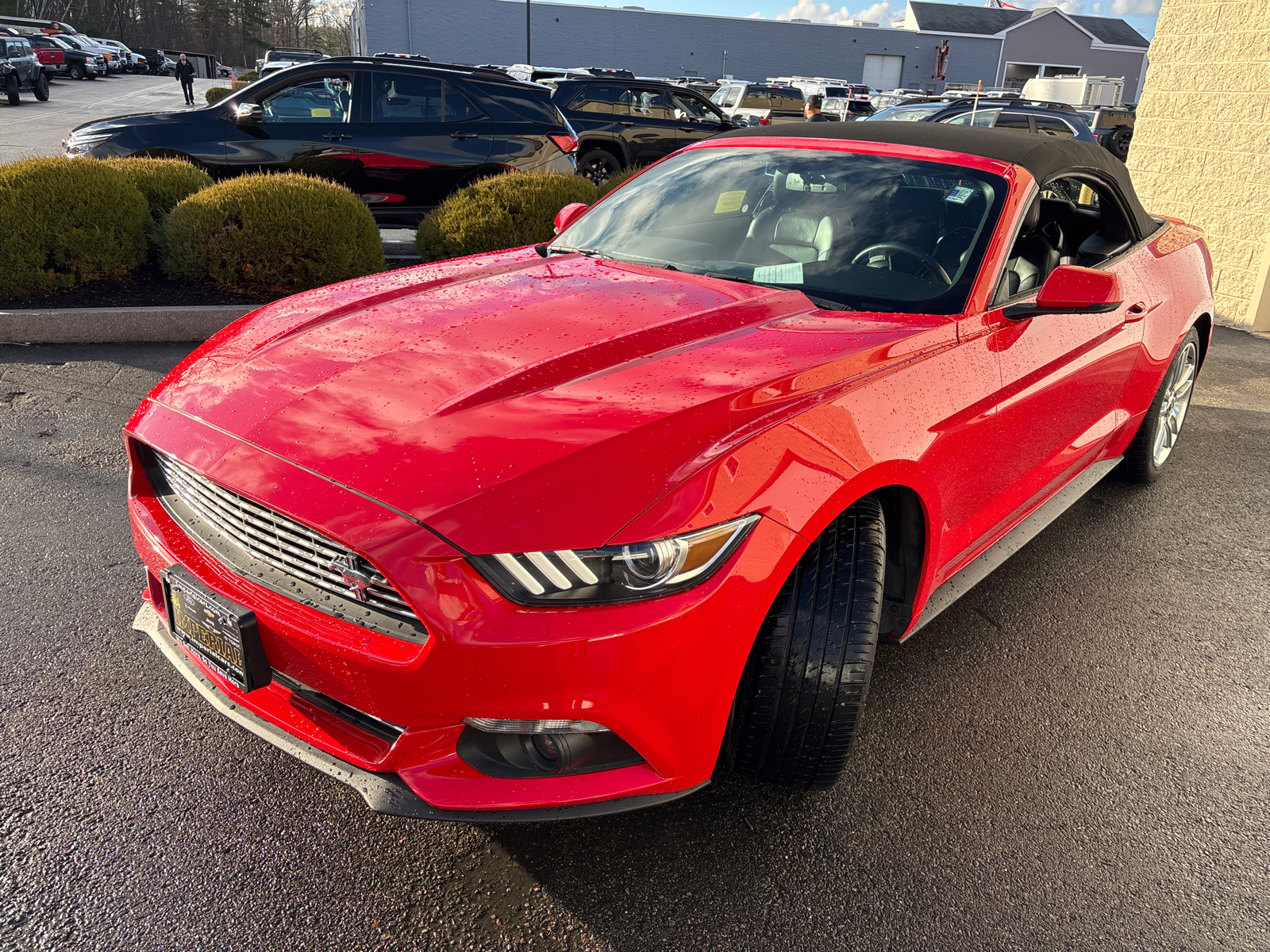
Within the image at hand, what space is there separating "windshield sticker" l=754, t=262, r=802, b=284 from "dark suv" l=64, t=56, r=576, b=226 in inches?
251

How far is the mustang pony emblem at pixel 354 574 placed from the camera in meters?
1.80

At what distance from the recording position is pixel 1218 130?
27.7 feet

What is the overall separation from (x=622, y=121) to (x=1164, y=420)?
11.0 meters

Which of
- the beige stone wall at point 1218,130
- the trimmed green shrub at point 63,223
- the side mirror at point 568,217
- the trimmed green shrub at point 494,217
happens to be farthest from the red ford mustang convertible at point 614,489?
the beige stone wall at point 1218,130

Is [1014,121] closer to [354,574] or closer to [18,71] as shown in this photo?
[354,574]

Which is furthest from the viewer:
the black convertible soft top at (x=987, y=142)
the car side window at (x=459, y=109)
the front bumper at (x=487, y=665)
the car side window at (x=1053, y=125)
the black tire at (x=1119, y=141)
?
the black tire at (x=1119, y=141)

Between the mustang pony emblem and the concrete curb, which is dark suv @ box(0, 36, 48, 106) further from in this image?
the mustang pony emblem

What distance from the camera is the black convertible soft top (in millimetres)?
3084

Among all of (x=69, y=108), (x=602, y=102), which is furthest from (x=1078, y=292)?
(x=69, y=108)

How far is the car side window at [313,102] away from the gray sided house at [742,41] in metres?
52.7

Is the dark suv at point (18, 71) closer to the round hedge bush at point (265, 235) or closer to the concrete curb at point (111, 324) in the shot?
the round hedge bush at point (265, 235)

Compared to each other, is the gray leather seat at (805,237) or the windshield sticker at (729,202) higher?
the windshield sticker at (729,202)

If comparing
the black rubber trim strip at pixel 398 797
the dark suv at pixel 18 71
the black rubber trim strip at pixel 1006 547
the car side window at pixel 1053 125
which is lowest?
the black rubber trim strip at pixel 1006 547

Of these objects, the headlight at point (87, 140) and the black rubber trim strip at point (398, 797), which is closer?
the black rubber trim strip at point (398, 797)
